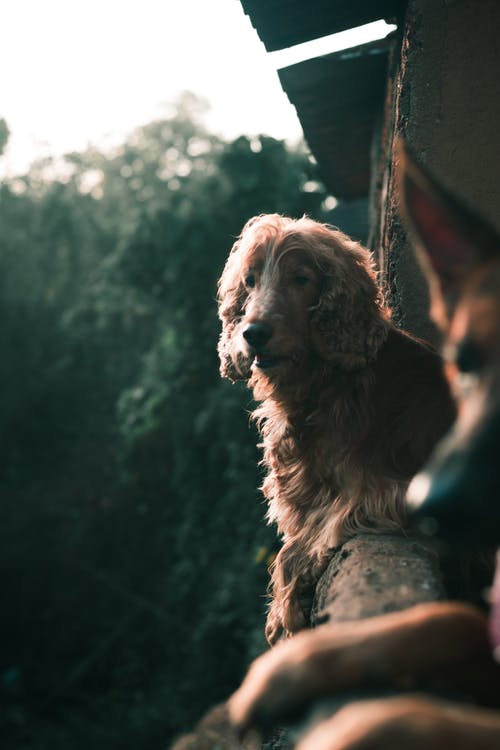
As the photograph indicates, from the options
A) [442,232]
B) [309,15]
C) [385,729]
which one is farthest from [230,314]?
[385,729]

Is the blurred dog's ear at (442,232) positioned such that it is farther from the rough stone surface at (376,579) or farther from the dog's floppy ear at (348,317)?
the dog's floppy ear at (348,317)

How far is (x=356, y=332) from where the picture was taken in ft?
Answer: 11.0

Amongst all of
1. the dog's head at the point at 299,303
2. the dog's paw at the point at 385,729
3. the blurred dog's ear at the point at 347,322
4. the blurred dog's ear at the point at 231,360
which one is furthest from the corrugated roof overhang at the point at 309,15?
the dog's paw at the point at 385,729

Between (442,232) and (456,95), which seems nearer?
(442,232)

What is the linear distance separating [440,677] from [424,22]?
314 centimetres

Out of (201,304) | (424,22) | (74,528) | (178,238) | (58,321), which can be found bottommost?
(74,528)

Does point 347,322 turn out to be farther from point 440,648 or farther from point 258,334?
point 440,648

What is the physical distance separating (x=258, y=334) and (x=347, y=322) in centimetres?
42

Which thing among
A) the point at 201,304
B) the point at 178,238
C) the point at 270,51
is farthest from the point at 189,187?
the point at 270,51

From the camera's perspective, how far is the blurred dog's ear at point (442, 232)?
6.14 ft

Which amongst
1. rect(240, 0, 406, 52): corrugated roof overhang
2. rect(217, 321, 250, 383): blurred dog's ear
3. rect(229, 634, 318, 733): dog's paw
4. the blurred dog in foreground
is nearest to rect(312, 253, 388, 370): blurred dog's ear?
rect(217, 321, 250, 383): blurred dog's ear

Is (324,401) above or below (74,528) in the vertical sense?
above

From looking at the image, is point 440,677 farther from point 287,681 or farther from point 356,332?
point 356,332

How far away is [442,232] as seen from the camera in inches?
77.8
